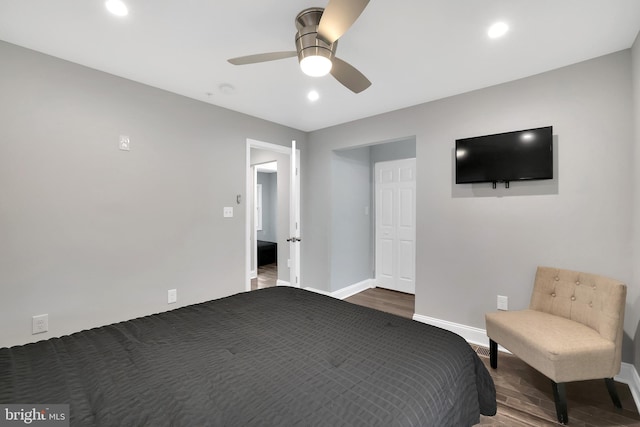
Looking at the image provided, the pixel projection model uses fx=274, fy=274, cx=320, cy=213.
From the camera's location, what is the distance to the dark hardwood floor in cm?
169

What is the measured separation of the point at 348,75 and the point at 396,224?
3047 mm

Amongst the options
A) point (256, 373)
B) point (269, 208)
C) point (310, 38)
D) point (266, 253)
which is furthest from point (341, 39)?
point (269, 208)

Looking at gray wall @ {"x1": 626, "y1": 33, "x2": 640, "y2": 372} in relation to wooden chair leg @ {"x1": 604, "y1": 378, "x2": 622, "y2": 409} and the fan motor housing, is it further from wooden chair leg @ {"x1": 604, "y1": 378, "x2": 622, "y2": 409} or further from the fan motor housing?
the fan motor housing

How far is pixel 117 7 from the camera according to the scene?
1.58 meters

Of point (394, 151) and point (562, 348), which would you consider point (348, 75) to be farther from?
point (394, 151)

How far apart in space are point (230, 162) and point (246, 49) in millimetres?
1448

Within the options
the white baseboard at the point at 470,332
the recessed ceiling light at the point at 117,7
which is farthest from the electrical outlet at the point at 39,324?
the white baseboard at the point at 470,332

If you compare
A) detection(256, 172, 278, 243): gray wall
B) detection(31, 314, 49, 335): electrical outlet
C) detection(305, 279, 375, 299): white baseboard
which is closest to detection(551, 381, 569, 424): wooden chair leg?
detection(305, 279, 375, 299): white baseboard

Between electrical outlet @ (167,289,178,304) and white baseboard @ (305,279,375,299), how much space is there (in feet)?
6.12

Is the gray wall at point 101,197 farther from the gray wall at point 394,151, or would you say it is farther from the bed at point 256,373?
the gray wall at point 394,151

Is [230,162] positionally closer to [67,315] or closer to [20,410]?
[67,315]

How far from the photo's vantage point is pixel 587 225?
7.20ft

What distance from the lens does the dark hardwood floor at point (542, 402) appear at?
1.69 metres

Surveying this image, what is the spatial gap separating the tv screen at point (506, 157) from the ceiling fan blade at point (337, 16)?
191 centimetres
